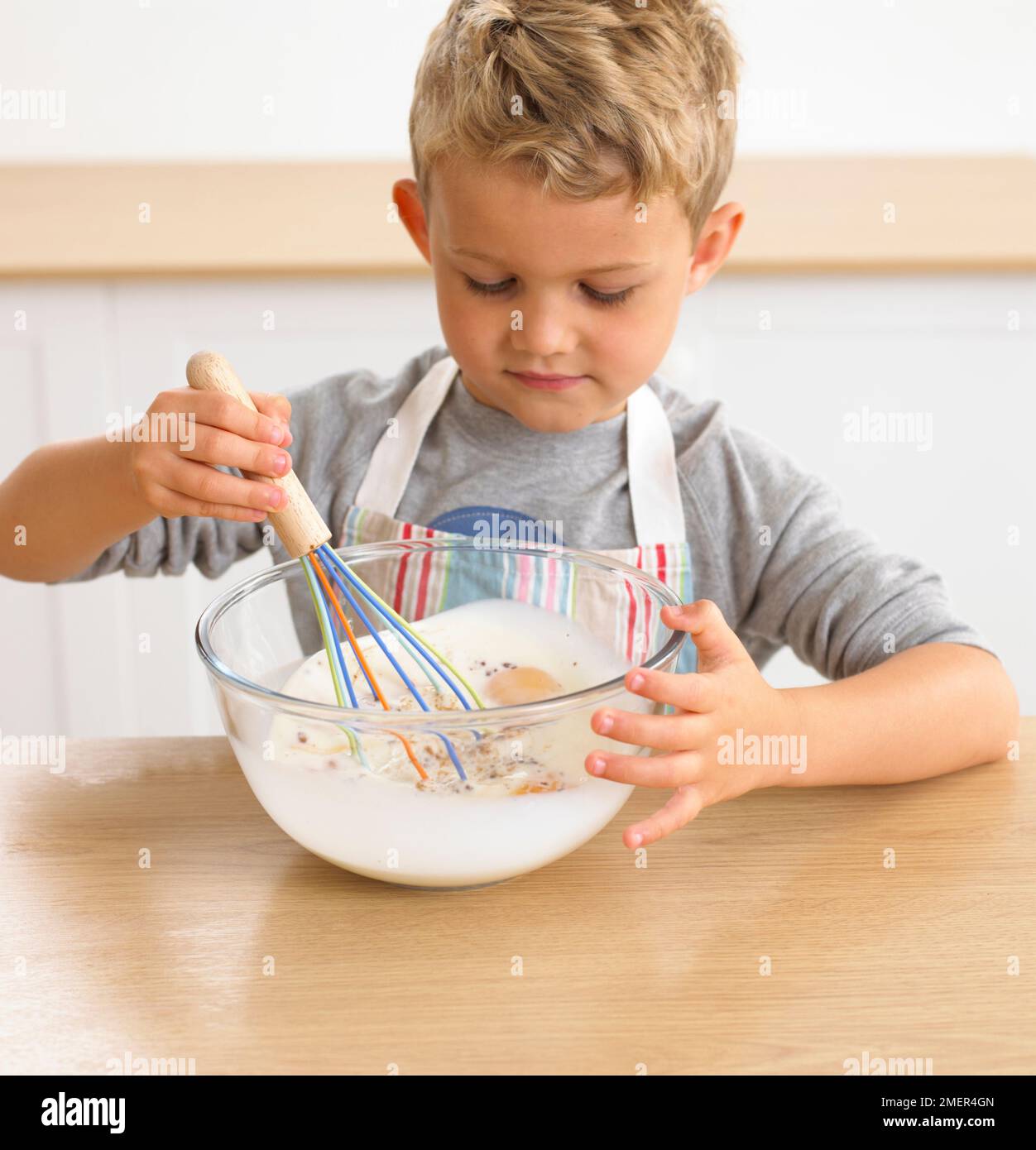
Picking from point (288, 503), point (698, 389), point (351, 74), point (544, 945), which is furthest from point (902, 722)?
point (351, 74)

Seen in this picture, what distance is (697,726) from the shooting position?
697 millimetres

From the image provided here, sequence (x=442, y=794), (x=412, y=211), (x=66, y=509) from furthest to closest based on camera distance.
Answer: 1. (x=412, y=211)
2. (x=66, y=509)
3. (x=442, y=794)

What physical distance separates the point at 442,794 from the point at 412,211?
25.4 inches

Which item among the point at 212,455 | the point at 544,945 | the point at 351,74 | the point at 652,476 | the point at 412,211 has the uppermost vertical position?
the point at 351,74

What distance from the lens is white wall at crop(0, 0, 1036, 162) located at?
2.09 meters

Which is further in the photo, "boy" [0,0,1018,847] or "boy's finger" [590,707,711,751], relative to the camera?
"boy" [0,0,1018,847]

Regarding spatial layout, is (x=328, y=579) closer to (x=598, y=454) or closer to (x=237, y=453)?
(x=237, y=453)

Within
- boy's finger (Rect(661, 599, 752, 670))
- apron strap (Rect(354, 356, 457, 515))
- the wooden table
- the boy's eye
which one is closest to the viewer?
the wooden table

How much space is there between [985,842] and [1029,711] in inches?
62.4

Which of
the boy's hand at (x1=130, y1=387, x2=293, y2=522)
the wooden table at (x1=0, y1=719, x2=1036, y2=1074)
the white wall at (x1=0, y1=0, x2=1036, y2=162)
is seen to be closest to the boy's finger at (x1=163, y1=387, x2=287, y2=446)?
the boy's hand at (x1=130, y1=387, x2=293, y2=522)

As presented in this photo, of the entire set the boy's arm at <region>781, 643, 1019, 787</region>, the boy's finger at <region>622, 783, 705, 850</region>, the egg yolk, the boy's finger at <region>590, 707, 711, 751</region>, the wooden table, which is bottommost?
the wooden table

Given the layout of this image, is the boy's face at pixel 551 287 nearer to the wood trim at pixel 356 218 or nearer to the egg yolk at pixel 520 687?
the egg yolk at pixel 520 687

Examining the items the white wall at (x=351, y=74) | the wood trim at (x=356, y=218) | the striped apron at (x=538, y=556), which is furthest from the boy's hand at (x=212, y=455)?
the white wall at (x=351, y=74)

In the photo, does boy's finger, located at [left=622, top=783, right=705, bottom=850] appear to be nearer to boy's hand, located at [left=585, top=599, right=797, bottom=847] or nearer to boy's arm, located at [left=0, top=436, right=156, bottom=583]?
boy's hand, located at [left=585, top=599, right=797, bottom=847]
